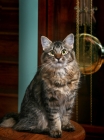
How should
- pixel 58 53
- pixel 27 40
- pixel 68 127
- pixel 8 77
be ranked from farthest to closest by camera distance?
pixel 8 77
pixel 27 40
pixel 68 127
pixel 58 53

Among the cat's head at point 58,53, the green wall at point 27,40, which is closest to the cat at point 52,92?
the cat's head at point 58,53

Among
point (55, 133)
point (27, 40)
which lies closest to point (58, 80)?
point (55, 133)

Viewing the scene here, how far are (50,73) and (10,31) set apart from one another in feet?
2.17

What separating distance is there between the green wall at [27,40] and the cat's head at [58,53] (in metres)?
0.43

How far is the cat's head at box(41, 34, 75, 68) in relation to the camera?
115 cm

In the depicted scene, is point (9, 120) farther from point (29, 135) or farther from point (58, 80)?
point (58, 80)

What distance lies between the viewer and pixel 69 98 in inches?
47.2

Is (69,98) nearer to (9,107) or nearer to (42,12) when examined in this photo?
(42,12)

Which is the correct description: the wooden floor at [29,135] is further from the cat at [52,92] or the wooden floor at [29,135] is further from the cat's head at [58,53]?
the cat's head at [58,53]

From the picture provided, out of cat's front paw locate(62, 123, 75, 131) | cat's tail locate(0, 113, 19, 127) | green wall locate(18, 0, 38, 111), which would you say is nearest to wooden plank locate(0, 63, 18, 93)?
green wall locate(18, 0, 38, 111)

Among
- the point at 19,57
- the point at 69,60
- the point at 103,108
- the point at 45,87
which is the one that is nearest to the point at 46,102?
the point at 45,87

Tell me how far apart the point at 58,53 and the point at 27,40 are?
517 mm

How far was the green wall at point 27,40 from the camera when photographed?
1615 millimetres

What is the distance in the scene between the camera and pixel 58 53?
1150 mm
